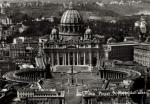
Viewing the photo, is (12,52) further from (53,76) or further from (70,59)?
(53,76)

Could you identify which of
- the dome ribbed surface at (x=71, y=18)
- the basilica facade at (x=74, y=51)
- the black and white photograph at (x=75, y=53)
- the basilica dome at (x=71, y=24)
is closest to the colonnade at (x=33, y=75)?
the black and white photograph at (x=75, y=53)

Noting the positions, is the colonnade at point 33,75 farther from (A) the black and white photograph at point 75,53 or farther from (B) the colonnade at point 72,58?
(B) the colonnade at point 72,58

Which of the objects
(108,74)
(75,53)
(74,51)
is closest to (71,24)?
(74,51)

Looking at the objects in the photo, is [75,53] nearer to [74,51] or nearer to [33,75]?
[74,51]

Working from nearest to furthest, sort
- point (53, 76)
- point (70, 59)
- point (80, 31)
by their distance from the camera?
point (53, 76) → point (70, 59) → point (80, 31)

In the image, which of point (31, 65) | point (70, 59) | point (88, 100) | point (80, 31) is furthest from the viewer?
point (80, 31)

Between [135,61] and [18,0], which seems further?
[18,0]

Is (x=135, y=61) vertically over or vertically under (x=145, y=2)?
under

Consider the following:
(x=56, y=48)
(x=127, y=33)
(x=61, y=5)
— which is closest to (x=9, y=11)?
(x=61, y=5)

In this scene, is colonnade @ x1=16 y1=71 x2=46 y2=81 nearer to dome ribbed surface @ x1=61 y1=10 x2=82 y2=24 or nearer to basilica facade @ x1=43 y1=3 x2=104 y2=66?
basilica facade @ x1=43 y1=3 x2=104 y2=66
